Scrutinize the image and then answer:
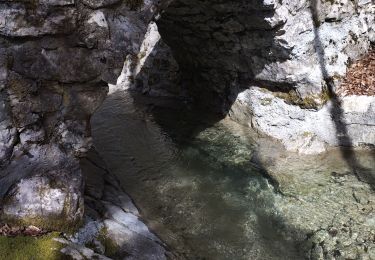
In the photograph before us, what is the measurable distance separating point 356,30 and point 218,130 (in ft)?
12.0

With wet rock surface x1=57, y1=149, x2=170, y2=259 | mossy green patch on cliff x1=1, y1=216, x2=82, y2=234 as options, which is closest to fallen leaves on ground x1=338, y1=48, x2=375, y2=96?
wet rock surface x1=57, y1=149, x2=170, y2=259

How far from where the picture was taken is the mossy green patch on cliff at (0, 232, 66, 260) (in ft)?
13.4

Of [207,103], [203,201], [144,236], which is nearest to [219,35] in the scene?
[207,103]

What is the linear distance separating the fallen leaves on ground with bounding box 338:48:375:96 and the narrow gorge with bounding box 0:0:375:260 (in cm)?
3

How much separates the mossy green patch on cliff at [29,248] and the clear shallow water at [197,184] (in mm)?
1721

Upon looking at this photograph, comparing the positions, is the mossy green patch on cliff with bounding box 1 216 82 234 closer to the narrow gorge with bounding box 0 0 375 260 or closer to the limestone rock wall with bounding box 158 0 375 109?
the narrow gorge with bounding box 0 0 375 260

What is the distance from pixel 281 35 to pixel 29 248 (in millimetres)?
5615

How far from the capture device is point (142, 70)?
12.7 meters

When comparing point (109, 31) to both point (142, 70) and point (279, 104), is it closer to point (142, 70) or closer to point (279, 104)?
point (279, 104)

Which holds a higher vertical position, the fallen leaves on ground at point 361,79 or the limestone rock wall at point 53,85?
the fallen leaves on ground at point 361,79

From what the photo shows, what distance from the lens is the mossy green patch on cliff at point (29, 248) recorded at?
4074 millimetres

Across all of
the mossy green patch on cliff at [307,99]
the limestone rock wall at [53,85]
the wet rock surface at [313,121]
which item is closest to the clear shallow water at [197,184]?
the wet rock surface at [313,121]

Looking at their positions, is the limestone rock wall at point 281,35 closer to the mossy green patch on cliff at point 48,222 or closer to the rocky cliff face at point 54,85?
the rocky cliff face at point 54,85

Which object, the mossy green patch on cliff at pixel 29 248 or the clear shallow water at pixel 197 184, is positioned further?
the clear shallow water at pixel 197 184
